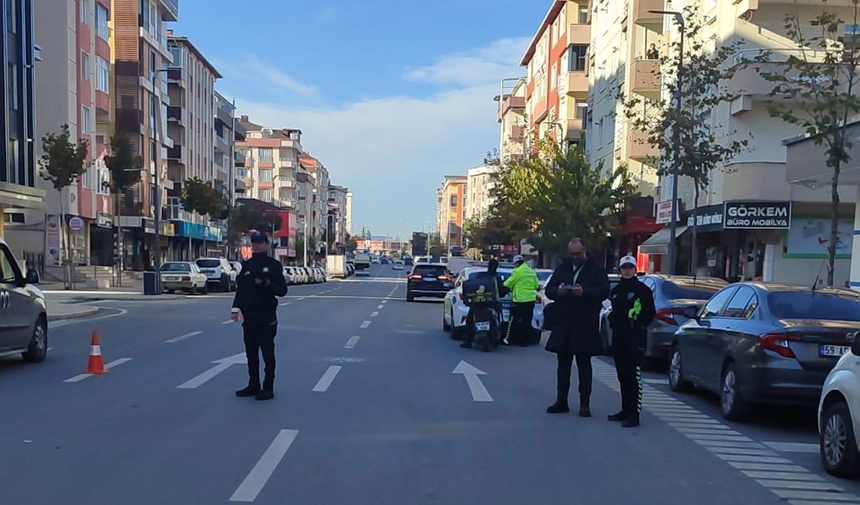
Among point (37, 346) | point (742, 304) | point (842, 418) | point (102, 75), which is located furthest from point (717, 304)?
point (102, 75)

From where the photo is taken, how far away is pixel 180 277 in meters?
36.4

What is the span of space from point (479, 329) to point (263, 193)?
108 metres

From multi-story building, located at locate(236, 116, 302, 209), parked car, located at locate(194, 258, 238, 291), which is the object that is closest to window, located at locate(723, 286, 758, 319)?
parked car, located at locate(194, 258, 238, 291)

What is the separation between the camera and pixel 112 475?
605 cm

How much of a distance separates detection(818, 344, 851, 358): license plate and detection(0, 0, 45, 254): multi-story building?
30.9 m

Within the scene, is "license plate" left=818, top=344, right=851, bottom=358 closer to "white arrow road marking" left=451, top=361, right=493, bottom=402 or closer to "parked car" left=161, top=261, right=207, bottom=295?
"white arrow road marking" left=451, top=361, right=493, bottom=402

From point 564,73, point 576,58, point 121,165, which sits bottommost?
point 121,165

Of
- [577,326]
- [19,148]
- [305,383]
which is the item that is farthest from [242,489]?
[19,148]

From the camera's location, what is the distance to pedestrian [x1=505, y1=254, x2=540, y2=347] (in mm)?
15742

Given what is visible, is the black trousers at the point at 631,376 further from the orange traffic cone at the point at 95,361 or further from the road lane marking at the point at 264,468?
the orange traffic cone at the point at 95,361

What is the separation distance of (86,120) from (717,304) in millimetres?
42270

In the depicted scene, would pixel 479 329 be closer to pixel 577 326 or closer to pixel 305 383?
Answer: pixel 305 383

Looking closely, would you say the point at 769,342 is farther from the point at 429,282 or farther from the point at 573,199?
the point at 573,199

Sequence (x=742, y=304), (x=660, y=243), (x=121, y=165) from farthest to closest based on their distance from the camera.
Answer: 1. (x=121, y=165)
2. (x=660, y=243)
3. (x=742, y=304)
